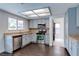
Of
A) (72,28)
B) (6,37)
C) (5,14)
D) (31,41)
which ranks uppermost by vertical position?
(5,14)

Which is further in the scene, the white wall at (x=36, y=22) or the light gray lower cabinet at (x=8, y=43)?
the white wall at (x=36, y=22)

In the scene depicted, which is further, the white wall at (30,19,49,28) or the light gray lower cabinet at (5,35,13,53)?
the white wall at (30,19,49,28)

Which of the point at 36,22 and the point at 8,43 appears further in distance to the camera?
the point at 36,22

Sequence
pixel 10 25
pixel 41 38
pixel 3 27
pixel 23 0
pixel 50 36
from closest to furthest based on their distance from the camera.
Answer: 1. pixel 23 0
2. pixel 3 27
3. pixel 10 25
4. pixel 50 36
5. pixel 41 38

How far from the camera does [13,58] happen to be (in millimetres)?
640

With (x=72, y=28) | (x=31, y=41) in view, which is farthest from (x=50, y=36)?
(x=72, y=28)

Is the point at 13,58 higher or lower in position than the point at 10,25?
lower

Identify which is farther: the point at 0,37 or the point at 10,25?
the point at 10,25

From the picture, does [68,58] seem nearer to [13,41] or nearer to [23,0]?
[23,0]

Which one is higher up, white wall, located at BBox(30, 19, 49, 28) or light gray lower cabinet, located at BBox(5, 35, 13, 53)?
white wall, located at BBox(30, 19, 49, 28)

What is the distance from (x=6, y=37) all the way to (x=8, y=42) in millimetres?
257

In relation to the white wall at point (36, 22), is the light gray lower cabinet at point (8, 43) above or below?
below

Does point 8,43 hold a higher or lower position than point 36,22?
lower

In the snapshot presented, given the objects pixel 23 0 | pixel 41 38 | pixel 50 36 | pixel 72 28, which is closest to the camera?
pixel 23 0
